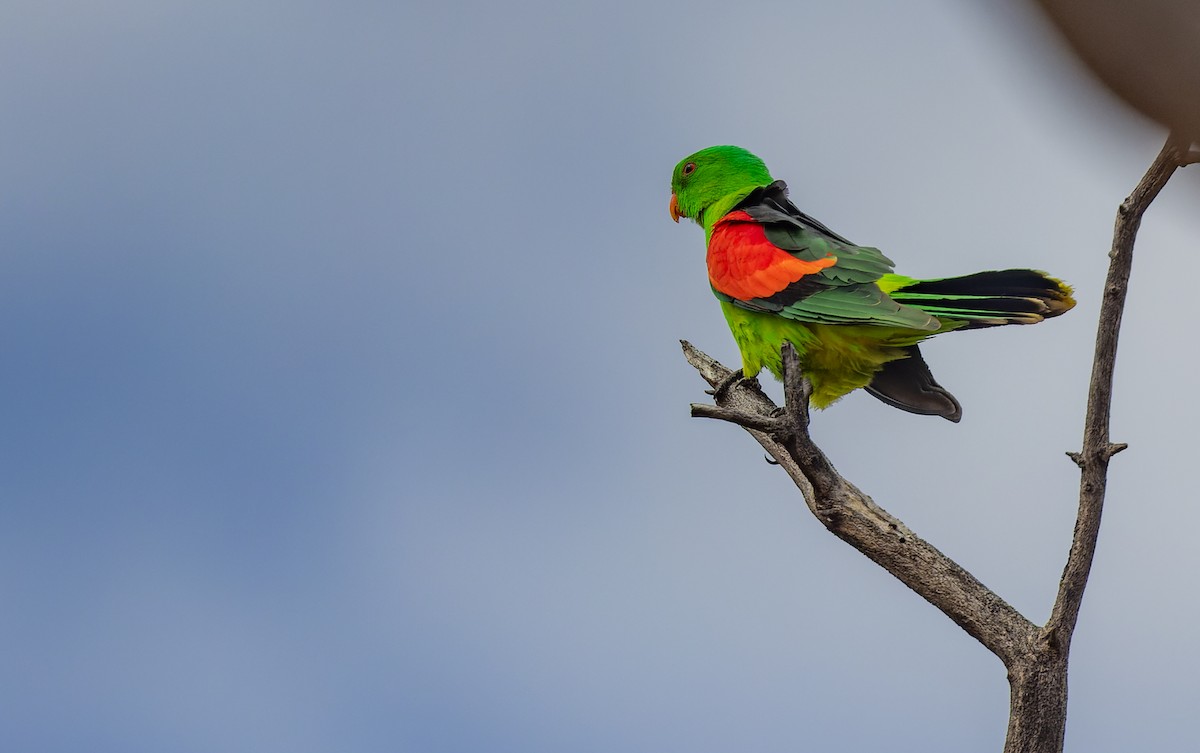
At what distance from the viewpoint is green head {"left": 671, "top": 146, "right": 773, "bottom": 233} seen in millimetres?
5812

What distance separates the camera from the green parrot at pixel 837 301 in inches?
162

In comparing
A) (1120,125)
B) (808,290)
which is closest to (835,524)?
(808,290)

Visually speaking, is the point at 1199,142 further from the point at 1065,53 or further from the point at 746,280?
the point at 746,280

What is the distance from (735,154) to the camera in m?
5.93

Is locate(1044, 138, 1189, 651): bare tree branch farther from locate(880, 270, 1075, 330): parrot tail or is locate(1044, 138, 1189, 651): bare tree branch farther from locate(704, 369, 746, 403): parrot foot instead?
locate(704, 369, 746, 403): parrot foot

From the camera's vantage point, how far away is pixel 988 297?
13.4 feet

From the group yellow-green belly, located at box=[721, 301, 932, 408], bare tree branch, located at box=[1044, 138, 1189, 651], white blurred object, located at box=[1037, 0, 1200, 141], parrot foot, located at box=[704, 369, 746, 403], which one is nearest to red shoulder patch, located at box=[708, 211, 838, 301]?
yellow-green belly, located at box=[721, 301, 932, 408]

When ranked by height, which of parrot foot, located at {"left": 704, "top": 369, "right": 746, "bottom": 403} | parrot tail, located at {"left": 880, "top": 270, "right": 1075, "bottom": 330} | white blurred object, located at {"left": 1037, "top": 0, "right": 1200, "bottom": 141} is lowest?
white blurred object, located at {"left": 1037, "top": 0, "right": 1200, "bottom": 141}

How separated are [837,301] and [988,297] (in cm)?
70

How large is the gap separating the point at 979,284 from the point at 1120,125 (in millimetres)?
3505

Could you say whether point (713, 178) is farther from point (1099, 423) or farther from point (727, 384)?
point (1099, 423)

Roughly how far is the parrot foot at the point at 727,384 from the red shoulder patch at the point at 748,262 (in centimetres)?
54

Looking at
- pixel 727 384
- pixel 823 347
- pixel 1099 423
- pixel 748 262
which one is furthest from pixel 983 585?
pixel 748 262

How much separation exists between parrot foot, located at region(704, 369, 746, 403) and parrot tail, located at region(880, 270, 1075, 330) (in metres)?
1.13
